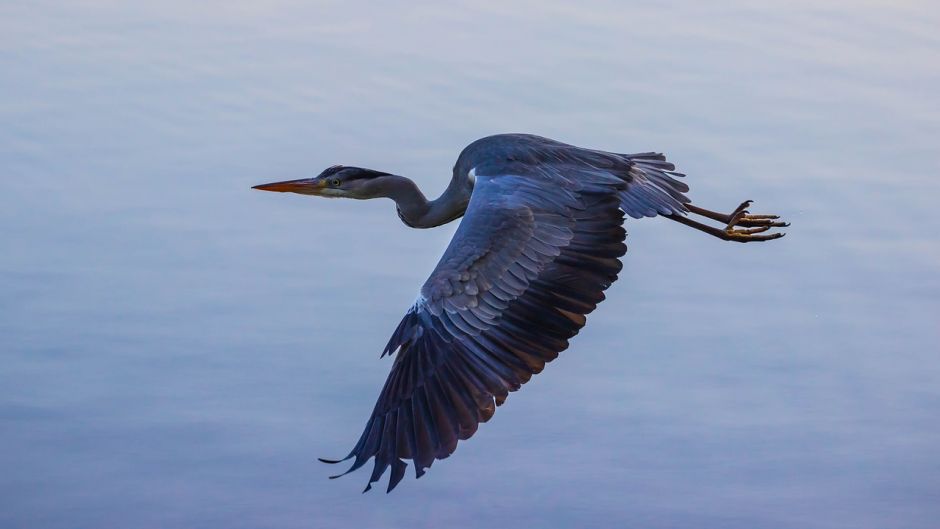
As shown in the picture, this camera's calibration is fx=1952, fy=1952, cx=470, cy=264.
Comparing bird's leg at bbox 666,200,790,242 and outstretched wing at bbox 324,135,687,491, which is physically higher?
bird's leg at bbox 666,200,790,242

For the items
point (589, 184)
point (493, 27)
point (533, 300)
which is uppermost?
point (493, 27)

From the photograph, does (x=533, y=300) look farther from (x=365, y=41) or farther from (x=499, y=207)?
(x=365, y=41)

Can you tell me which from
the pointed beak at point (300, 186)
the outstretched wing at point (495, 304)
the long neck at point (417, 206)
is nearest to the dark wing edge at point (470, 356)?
the outstretched wing at point (495, 304)

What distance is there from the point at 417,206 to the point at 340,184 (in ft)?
Result: 1.63

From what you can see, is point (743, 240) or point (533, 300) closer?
point (533, 300)

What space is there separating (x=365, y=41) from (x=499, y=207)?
18.1 feet

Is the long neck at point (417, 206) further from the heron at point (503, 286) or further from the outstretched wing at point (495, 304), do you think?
the outstretched wing at point (495, 304)

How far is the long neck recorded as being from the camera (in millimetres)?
10234

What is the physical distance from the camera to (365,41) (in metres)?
14.3

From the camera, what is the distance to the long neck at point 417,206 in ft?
33.6

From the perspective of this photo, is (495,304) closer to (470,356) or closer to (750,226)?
(470,356)

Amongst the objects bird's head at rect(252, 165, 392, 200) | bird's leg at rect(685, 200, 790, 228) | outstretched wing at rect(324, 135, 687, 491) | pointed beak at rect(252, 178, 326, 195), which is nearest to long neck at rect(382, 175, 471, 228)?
bird's head at rect(252, 165, 392, 200)

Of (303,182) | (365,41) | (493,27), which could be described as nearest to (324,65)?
(365,41)

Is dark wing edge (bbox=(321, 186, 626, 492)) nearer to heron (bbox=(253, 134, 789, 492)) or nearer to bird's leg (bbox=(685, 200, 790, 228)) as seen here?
heron (bbox=(253, 134, 789, 492))
